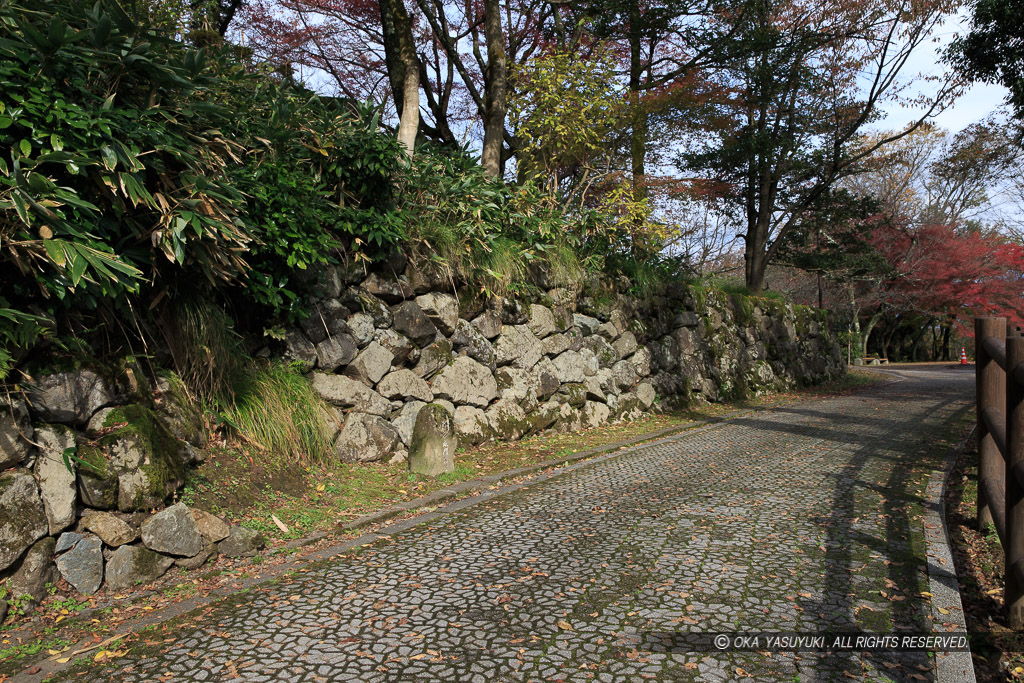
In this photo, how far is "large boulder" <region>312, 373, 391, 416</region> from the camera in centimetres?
608

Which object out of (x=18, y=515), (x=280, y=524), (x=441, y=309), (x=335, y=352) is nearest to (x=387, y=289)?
(x=441, y=309)

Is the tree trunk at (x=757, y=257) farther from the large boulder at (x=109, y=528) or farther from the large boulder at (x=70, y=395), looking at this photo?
the large boulder at (x=109, y=528)

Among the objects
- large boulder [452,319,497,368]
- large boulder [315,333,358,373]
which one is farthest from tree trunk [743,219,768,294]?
large boulder [315,333,358,373]

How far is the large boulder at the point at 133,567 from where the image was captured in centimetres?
360

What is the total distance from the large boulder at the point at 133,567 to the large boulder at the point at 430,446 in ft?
8.66

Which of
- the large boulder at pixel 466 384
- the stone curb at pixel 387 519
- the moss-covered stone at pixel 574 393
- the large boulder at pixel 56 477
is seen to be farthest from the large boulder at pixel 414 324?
the large boulder at pixel 56 477

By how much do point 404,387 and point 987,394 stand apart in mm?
5084

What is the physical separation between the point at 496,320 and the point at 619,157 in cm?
738

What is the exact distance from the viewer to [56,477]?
3.51 metres

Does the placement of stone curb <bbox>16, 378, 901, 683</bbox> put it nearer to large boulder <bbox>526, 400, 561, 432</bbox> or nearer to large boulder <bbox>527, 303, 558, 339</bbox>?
large boulder <bbox>526, 400, 561, 432</bbox>

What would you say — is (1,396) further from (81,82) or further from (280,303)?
(280,303)

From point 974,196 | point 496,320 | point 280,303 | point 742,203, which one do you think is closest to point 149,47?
point 280,303

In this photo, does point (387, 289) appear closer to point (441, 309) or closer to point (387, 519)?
point (441, 309)

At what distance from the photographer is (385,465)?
246 inches
